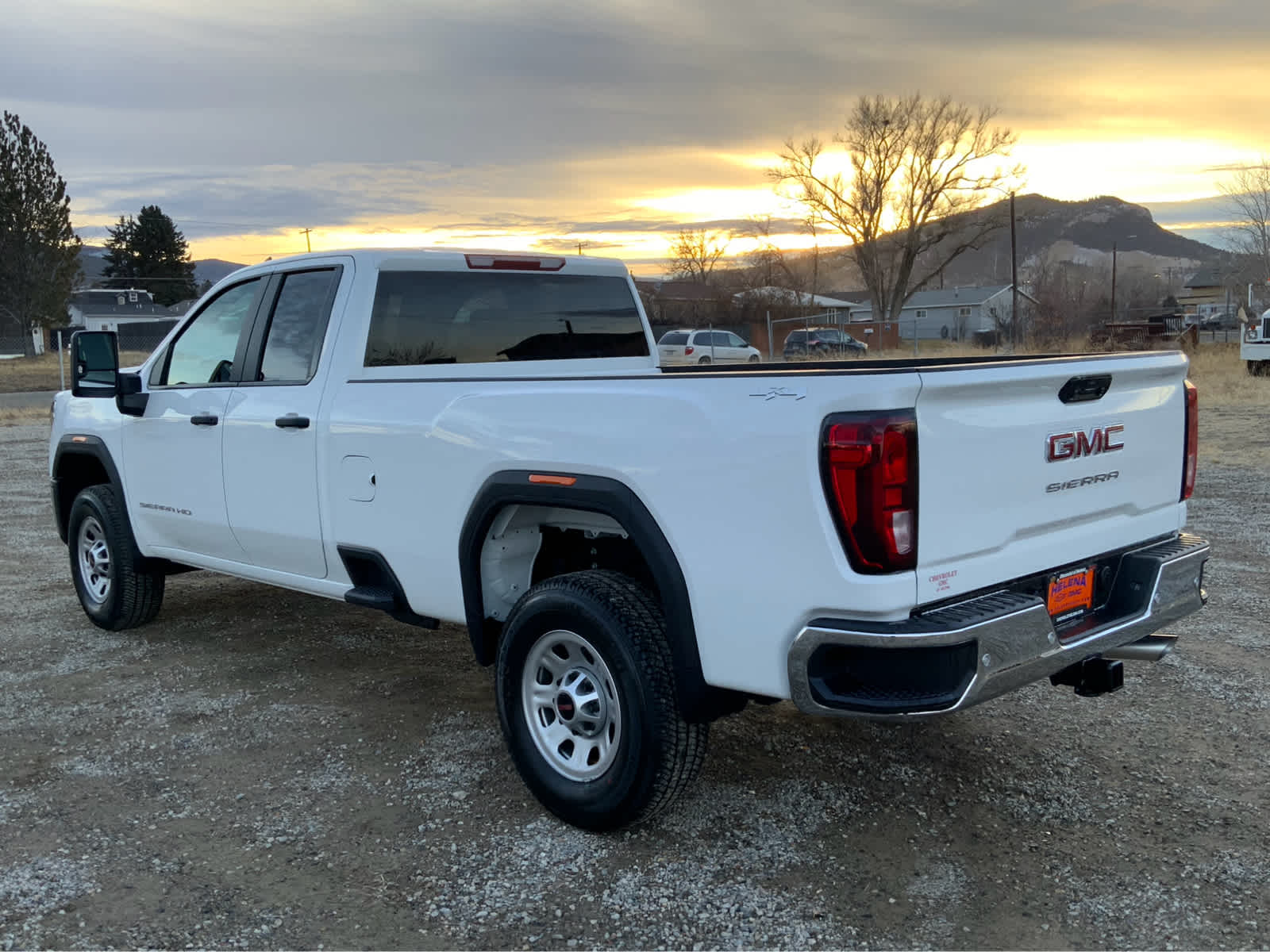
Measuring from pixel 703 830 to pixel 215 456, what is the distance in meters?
3.07

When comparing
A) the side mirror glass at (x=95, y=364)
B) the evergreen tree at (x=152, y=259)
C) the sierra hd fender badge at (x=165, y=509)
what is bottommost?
the sierra hd fender badge at (x=165, y=509)

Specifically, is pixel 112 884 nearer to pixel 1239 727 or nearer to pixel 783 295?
pixel 1239 727

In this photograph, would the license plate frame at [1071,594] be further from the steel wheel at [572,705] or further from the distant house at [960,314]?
the distant house at [960,314]

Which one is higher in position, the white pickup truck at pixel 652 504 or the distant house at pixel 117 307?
the distant house at pixel 117 307

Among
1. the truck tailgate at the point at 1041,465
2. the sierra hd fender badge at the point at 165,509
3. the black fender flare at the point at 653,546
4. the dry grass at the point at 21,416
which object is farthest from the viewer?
the dry grass at the point at 21,416

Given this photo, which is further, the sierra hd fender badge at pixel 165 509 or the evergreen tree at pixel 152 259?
the evergreen tree at pixel 152 259

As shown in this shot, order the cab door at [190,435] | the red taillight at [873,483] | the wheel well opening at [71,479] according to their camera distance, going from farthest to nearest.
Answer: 1. the wheel well opening at [71,479]
2. the cab door at [190,435]
3. the red taillight at [873,483]

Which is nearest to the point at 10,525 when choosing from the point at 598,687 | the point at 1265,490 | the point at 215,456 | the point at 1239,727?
the point at 215,456

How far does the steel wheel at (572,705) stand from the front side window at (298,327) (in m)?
1.83

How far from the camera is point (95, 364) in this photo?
5777mm

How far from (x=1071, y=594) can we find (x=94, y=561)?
18.3 ft

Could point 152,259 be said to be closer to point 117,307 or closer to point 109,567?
point 117,307

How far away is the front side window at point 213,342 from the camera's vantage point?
211 inches

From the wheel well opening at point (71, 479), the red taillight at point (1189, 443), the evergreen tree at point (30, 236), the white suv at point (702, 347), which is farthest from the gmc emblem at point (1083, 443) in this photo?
the evergreen tree at point (30, 236)
